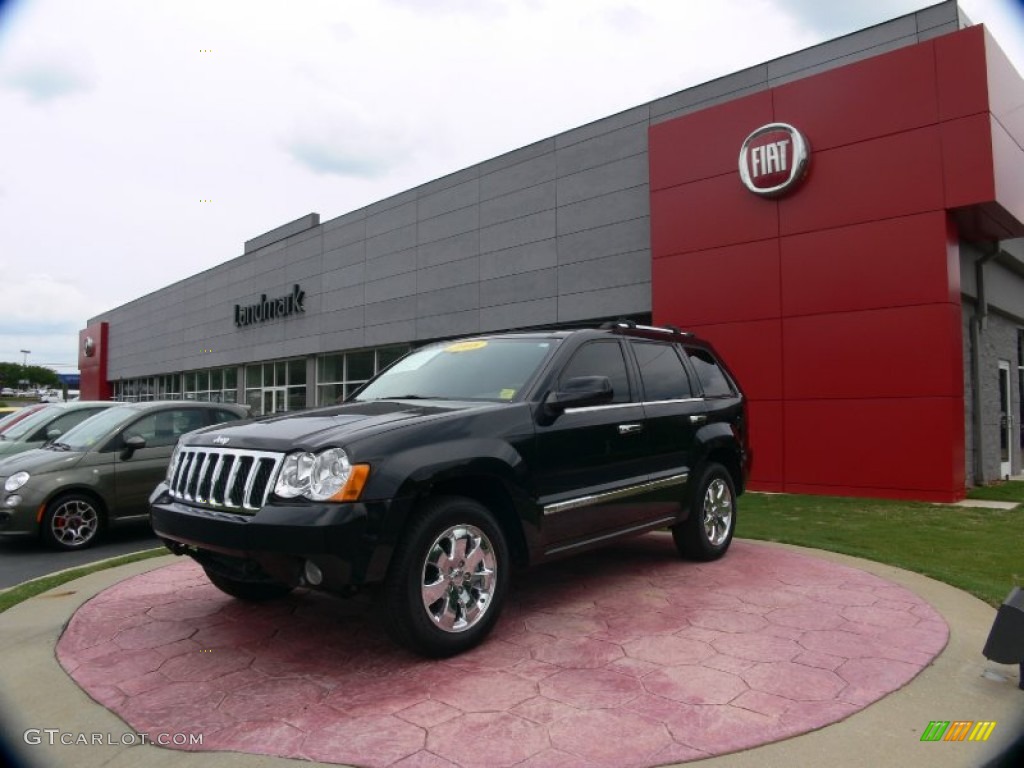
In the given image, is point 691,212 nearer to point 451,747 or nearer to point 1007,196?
point 1007,196

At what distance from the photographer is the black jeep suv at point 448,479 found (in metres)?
3.24

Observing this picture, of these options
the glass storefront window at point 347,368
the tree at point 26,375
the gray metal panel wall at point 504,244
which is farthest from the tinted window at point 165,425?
the tree at point 26,375

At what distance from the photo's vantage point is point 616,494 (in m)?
4.50

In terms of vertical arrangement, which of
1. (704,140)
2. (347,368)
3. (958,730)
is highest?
(704,140)

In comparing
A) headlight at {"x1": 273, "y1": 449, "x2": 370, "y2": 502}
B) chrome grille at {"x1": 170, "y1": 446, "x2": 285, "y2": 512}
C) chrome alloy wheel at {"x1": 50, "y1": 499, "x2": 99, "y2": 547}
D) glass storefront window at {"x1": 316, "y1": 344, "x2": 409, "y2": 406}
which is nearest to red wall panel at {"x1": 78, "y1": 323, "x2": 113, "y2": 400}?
glass storefront window at {"x1": 316, "y1": 344, "x2": 409, "y2": 406}

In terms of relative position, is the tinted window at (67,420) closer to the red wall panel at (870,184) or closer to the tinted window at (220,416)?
the tinted window at (220,416)

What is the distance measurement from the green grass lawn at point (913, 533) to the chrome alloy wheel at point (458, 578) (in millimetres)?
3377

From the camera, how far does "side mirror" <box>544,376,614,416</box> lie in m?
4.06

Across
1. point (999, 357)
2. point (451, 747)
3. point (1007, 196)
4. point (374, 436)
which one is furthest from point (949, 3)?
point (451, 747)

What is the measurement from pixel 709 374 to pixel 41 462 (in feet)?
22.3

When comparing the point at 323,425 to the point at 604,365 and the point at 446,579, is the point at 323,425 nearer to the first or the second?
the point at 446,579

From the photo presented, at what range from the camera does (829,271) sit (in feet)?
35.4

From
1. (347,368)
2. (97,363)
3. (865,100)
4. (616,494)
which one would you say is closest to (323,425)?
(616,494)

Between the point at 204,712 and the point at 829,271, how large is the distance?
1049 centimetres
